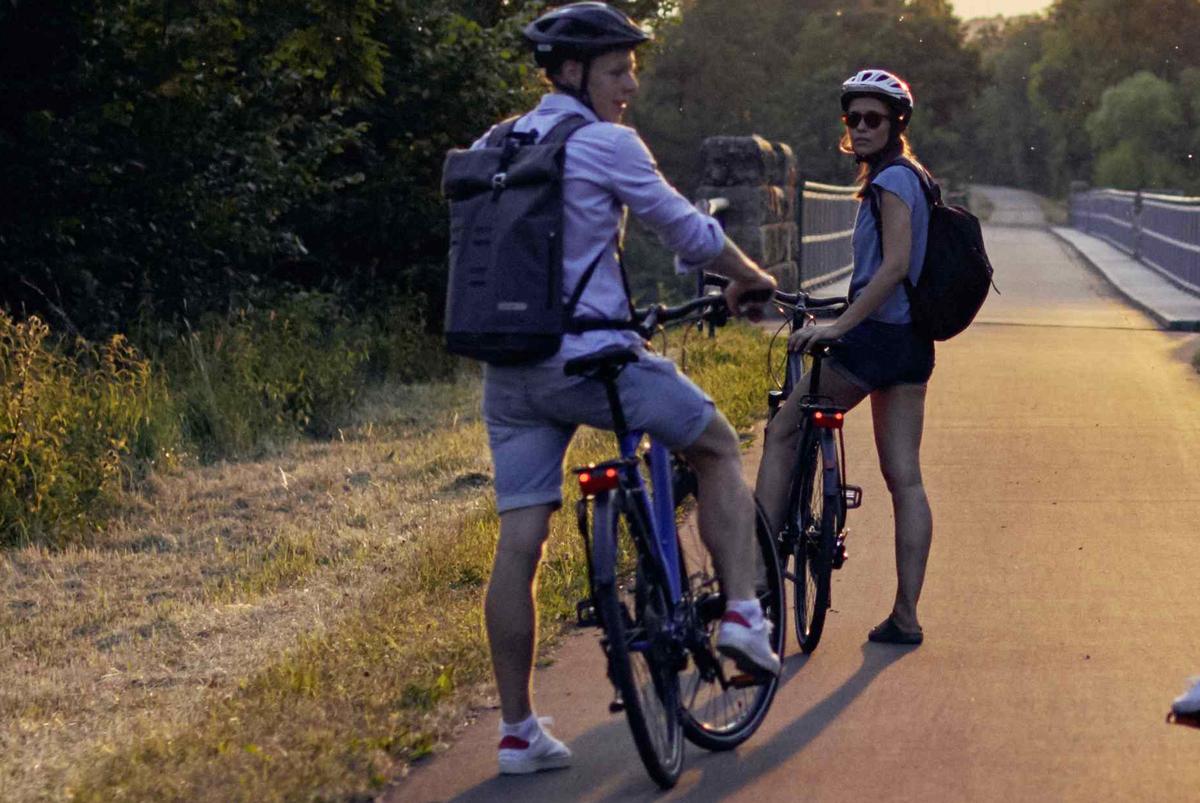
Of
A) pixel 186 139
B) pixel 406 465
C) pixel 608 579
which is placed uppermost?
pixel 186 139

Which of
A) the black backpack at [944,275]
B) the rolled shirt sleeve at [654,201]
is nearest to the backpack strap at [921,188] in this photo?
the black backpack at [944,275]

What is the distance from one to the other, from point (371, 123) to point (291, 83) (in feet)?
6.31

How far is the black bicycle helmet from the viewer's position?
172 inches

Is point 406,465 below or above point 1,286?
below

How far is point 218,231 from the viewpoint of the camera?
500 inches

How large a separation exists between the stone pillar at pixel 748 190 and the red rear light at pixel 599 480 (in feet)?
41.4

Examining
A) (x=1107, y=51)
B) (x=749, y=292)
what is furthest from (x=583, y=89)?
(x=1107, y=51)

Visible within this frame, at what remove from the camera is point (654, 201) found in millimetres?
4352

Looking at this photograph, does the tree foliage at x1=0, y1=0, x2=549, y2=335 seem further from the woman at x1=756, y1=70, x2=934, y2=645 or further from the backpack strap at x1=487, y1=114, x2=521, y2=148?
the backpack strap at x1=487, y1=114, x2=521, y2=148

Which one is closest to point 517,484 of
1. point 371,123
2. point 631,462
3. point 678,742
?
point 631,462

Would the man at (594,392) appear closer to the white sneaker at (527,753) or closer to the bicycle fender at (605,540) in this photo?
the white sneaker at (527,753)

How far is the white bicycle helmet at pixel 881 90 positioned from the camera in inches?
227

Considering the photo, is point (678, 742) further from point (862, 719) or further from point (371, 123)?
point (371, 123)

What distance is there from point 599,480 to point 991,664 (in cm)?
185
